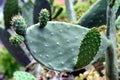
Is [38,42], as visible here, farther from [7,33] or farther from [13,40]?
[7,33]

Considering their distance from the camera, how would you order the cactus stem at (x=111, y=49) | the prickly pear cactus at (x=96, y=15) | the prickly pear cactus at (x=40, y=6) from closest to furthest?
1. the cactus stem at (x=111, y=49)
2. the prickly pear cactus at (x=96, y=15)
3. the prickly pear cactus at (x=40, y=6)

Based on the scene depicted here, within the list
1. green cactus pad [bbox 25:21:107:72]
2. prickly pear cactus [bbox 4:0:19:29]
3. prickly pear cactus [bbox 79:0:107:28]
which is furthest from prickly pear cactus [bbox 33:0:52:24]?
green cactus pad [bbox 25:21:107:72]

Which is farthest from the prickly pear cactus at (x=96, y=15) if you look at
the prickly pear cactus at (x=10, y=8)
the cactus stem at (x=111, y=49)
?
the prickly pear cactus at (x=10, y=8)

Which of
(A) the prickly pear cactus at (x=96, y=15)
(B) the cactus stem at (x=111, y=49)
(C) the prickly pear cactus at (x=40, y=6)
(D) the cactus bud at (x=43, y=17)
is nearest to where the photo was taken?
(D) the cactus bud at (x=43, y=17)

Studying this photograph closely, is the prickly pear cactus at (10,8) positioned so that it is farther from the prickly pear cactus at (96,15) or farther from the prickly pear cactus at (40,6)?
the prickly pear cactus at (96,15)

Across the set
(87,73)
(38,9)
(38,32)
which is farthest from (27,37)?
(38,9)

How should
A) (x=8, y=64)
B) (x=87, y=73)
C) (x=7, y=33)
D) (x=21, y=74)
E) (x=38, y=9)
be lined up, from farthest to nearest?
(x=8, y=64)
(x=7, y=33)
(x=38, y=9)
(x=87, y=73)
(x=21, y=74)

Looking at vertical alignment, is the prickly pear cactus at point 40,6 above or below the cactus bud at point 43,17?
above
